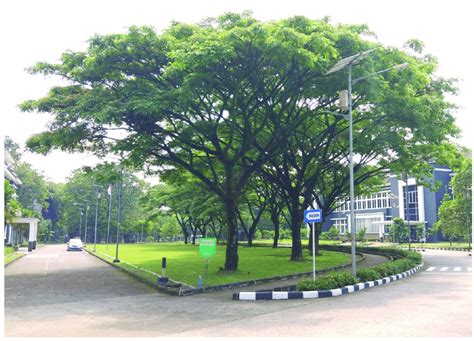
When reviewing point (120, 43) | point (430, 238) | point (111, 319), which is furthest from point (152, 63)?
point (430, 238)

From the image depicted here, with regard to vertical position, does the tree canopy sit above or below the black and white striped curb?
above

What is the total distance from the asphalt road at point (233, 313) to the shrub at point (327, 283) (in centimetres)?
65

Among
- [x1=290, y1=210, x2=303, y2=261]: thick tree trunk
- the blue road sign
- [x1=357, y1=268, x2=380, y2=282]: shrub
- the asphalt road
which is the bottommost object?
the asphalt road

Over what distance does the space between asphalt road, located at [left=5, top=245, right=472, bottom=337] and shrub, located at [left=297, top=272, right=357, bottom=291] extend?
0.65 metres

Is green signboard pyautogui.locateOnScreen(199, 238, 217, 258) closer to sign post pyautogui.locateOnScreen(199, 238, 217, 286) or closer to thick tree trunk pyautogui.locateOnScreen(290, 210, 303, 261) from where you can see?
sign post pyautogui.locateOnScreen(199, 238, 217, 286)

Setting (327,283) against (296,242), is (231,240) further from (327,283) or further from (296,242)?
(296,242)

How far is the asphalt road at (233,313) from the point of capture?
28.0 feet

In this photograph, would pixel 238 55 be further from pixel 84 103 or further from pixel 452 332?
pixel 452 332

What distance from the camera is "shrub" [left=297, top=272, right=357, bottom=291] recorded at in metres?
13.1

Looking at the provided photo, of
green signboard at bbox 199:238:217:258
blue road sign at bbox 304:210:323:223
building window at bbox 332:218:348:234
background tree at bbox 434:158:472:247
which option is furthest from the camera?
building window at bbox 332:218:348:234

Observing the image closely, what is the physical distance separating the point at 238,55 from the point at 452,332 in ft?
34.8

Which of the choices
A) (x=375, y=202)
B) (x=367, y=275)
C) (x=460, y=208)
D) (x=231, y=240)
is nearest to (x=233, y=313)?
(x=367, y=275)

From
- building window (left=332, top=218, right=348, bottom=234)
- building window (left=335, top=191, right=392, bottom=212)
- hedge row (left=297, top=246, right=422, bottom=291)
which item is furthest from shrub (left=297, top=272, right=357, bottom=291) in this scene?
building window (left=332, top=218, right=348, bottom=234)

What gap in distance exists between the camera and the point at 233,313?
34.0 ft
